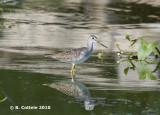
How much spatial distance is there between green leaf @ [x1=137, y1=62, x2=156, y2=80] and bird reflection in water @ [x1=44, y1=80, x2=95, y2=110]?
172cm

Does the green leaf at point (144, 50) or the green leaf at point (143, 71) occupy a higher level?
the green leaf at point (144, 50)

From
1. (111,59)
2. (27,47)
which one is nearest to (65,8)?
(27,47)

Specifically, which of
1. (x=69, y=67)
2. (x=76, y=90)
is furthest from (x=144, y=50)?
(x=76, y=90)

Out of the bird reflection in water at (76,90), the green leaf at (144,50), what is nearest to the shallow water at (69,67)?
the bird reflection in water at (76,90)

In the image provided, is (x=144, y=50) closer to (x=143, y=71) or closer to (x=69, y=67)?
(x=143, y=71)

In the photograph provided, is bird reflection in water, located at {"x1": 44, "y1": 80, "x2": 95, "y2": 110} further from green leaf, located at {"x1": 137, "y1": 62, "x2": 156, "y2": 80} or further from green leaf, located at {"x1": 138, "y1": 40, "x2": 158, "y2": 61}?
green leaf, located at {"x1": 138, "y1": 40, "x2": 158, "y2": 61}

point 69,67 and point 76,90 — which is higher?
point 69,67

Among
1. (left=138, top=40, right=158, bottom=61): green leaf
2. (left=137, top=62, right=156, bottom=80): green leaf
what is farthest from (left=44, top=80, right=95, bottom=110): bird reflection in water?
(left=138, top=40, right=158, bottom=61): green leaf

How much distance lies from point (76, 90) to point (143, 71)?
253 centimetres

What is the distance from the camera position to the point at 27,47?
49.6 ft

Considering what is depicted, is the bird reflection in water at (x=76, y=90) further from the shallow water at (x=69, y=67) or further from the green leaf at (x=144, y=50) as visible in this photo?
the green leaf at (x=144, y=50)

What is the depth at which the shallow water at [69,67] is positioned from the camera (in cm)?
939

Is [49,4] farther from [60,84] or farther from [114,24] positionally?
[60,84]

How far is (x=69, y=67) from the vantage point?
42.1ft
